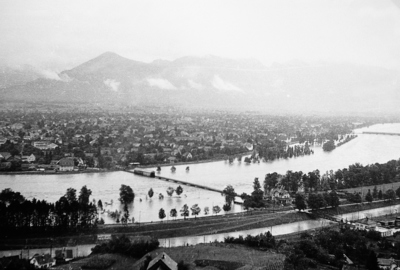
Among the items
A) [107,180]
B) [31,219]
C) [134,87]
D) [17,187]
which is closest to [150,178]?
[107,180]

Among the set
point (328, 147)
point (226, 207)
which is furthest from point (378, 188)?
point (328, 147)

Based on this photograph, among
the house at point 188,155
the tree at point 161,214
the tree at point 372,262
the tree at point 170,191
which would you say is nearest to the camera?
the tree at point 372,262

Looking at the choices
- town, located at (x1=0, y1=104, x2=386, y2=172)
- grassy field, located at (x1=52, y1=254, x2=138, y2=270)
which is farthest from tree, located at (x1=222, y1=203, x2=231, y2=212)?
town, located at (x1=0, y1=104, x2=386, y2=172)

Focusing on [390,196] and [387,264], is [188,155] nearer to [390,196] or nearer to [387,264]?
[390,196]

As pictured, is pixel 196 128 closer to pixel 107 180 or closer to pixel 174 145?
pixel 174 145

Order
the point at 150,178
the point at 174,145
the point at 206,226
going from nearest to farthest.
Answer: the point at 206,226 < the point at 150,178 < the point at 174,145

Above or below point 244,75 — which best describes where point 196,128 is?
below

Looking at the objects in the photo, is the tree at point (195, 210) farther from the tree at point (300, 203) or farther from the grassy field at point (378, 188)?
the grassy field at point (378, 188)

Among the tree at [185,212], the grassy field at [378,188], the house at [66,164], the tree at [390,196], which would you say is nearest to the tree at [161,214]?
the tree at [185,212]
